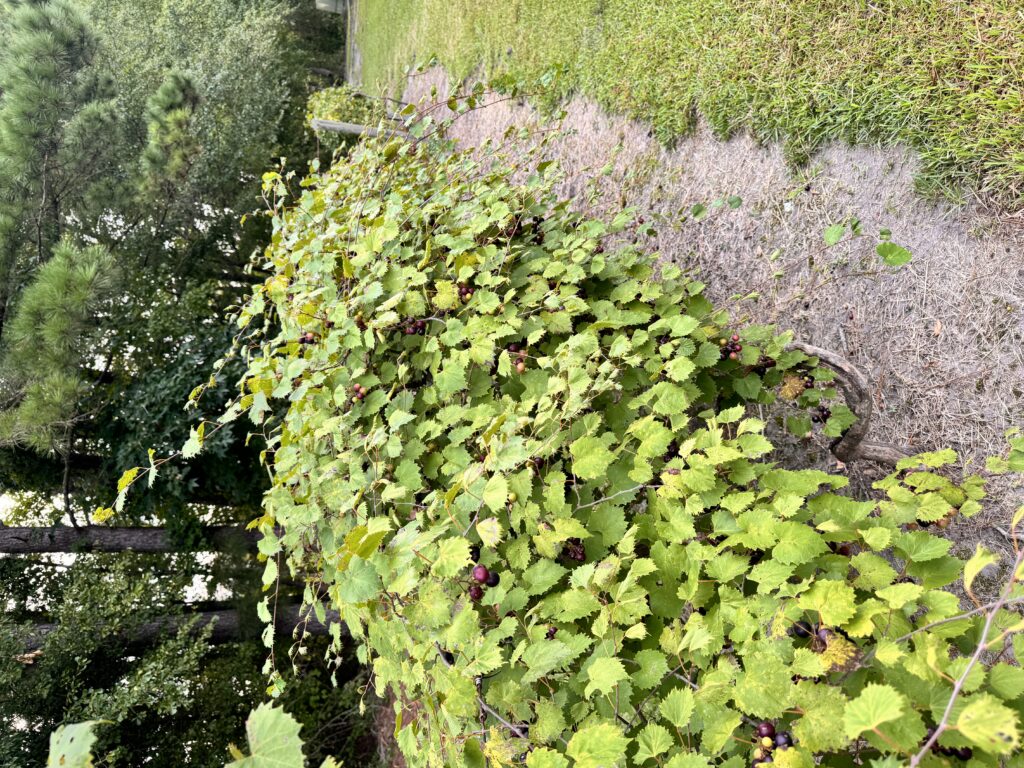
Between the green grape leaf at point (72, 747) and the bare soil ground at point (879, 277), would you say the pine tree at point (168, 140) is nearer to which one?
the bare soil ground at point (879, 277)

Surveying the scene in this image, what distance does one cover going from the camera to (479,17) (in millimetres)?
5145

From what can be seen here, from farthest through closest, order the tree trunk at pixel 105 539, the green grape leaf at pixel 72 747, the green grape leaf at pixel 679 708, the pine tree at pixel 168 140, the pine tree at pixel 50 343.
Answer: the pine tree at pixel 168 140, the tree trunk at pixel 105 539, the pine tree at pixel 50 343, the green grape leaf at pixel 679 708, the green grape leaf at pixel 72 747

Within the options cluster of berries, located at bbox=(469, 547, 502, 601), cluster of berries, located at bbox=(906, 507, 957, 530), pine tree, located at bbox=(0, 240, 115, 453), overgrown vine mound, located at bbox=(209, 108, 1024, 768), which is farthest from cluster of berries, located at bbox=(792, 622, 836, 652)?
pine tree, located at bbox=(0, 240, 115, 453)

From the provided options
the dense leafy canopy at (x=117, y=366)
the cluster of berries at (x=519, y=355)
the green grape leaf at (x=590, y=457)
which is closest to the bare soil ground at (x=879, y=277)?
the cluster of berries at (x=519, y=355)

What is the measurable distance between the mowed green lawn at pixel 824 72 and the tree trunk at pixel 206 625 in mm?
4813

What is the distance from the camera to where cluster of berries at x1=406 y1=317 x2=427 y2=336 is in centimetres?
215

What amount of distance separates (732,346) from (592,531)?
2.50 ft

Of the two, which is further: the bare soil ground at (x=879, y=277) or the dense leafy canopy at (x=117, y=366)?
the dense leafy canopy at (x=117, y=366)

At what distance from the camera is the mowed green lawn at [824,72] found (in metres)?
1.80

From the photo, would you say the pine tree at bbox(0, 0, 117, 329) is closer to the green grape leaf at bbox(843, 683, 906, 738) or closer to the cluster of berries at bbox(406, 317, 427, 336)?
the cluster of berries at bbox(406, 317, 427, 336)

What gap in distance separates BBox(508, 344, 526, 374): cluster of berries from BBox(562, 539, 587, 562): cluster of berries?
1.89 ft

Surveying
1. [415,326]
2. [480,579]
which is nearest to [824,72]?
[415,326]

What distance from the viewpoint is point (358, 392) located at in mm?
2090

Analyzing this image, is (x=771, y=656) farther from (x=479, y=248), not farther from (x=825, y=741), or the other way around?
(x=479, y=248)
